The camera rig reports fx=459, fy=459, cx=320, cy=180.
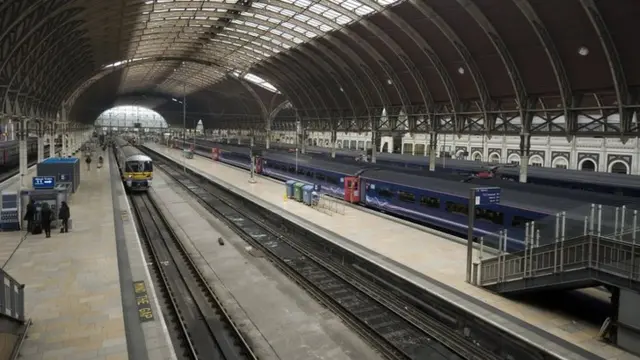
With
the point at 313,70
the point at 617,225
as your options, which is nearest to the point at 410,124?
the point at 313,70

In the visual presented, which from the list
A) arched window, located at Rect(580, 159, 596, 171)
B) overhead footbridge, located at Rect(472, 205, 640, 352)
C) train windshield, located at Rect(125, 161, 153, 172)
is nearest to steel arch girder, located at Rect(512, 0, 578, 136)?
overhead footbridge, located at Rect(472, 205, 640, 352)

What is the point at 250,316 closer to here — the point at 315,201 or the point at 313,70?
the point at 315,201

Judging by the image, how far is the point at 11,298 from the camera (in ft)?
28.6

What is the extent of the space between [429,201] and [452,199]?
163cm

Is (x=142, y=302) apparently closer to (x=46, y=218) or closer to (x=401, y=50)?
(x=46, y=218)

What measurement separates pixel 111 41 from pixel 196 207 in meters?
16.3

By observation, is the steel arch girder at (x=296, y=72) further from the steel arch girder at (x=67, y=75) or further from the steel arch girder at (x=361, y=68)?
the steel arch girder at (x=67, y=75)

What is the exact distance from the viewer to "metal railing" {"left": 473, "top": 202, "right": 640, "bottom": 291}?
33.4 feet

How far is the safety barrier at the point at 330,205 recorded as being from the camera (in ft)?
86.0

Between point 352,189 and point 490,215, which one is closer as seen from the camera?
point 490,215

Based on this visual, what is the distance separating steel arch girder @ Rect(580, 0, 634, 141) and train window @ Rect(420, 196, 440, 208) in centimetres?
934

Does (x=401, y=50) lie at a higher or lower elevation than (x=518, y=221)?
higher

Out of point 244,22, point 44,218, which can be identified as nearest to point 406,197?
point 44,218

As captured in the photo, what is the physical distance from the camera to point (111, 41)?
36.3 meters
